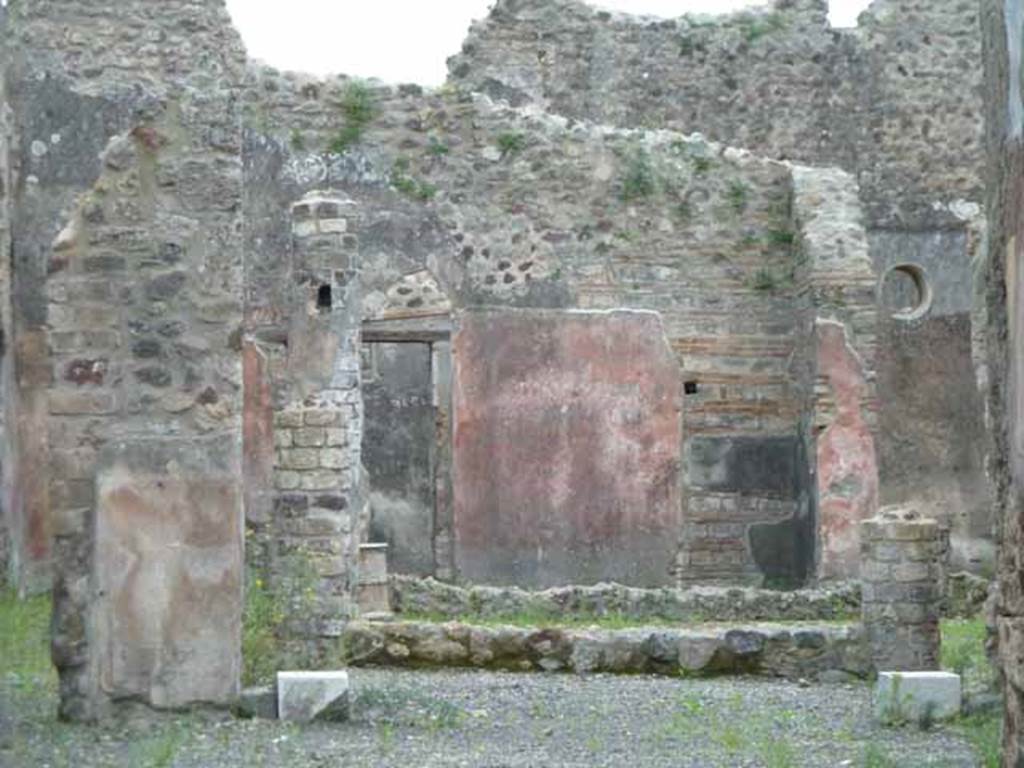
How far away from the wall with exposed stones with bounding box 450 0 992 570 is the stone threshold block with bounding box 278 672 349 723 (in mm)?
11290

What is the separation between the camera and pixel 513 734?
827cm

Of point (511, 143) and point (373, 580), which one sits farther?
point (511, 143)

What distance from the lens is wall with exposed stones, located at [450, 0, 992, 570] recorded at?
1942cm

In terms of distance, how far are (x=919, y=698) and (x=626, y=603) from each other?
521cm

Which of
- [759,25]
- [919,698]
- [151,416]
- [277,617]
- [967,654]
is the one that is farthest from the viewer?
[759,25]

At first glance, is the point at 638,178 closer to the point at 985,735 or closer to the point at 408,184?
the point at 408,184

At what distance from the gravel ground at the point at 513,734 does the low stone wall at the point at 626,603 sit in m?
3.53

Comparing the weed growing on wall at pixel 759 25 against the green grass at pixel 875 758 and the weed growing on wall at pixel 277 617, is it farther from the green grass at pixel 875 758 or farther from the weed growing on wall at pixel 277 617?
the green grass at pixel 875 758

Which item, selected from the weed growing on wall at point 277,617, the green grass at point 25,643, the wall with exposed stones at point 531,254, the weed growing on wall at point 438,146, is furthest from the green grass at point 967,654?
the weed growing on wall at point 438,146

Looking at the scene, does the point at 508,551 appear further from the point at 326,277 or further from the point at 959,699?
the point at 959,699

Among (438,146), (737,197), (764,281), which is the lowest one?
(764,281)

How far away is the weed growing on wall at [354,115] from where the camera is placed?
52.1ft

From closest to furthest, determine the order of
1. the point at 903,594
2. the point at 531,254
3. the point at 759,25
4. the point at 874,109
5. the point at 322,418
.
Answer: the point at 903,594 < the point at 322,418 < the point at 531,254 < the point at 759,25 < the point at 874,109

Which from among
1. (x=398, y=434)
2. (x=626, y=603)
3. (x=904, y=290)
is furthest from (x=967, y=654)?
(x=904, y=290)
